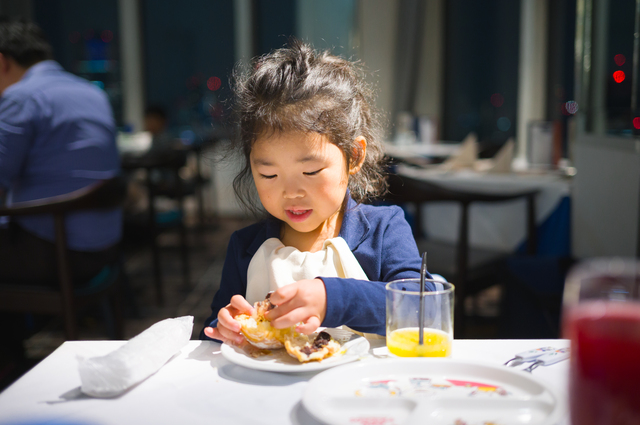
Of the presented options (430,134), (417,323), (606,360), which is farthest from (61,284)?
(430,134)

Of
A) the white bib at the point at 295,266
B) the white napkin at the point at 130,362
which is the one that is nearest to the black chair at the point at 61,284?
the white bib at the point at 295,266

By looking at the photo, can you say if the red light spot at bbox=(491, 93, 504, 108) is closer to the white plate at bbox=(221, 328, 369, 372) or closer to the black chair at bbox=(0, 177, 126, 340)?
the black chair at bbox=(0, 177, 126, 340)

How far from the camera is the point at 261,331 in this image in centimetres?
72

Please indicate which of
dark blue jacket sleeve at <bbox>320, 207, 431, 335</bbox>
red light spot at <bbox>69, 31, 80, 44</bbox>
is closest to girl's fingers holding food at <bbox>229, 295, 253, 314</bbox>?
dark blue jacket sleeve at <bbox>320, 207, 431, 335</bbox>

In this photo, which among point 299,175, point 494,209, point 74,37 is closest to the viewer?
point 299,175

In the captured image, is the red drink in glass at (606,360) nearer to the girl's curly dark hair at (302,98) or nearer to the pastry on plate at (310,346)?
the pastry on plate at (310,346)

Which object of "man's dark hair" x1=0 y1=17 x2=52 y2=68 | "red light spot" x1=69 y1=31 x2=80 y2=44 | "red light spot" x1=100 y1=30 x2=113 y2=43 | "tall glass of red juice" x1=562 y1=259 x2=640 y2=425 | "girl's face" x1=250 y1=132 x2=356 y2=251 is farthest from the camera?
"red light spot" x1=69 y1=31 x2=80 y2=44

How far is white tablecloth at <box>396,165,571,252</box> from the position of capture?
2.53m

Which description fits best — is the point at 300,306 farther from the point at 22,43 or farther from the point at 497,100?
the point at 497,100

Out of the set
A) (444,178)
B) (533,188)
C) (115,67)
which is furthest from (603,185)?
(115,67)

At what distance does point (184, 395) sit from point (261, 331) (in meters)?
0.13

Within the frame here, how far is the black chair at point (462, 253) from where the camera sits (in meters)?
2.21

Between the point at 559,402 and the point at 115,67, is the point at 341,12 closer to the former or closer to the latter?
the point at 115,67

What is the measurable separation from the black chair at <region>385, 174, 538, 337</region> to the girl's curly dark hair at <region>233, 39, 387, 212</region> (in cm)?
112
